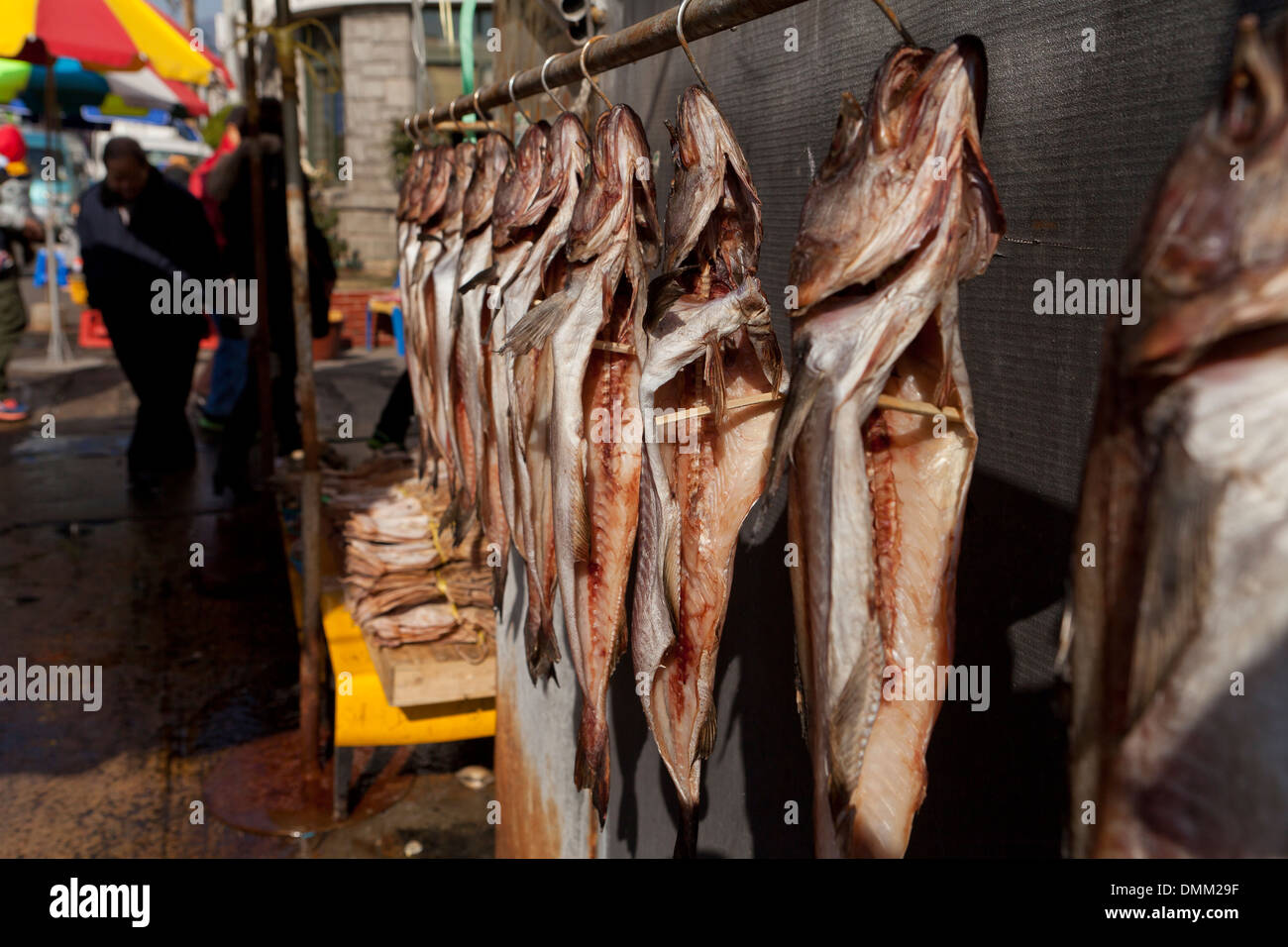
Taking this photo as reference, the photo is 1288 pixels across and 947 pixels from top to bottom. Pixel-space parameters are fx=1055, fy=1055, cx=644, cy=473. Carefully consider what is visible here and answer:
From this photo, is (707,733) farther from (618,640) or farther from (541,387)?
(541,387)

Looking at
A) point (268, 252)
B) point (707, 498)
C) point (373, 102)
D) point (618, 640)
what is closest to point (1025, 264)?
point (707, 498)

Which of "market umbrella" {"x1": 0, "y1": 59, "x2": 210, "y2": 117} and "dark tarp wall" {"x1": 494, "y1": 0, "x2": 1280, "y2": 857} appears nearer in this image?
"dark tarp wall" {"x1": 494, "y1": 0, "x2": 1280, "y2": 857}

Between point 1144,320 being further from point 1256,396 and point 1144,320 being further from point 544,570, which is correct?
point 544,570

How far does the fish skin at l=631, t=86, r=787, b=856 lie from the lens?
1625 mm

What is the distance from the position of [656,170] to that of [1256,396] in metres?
2.31

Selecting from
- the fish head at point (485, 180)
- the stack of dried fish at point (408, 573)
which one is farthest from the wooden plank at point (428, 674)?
the fish head at point (485, 180)

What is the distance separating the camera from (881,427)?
1.36 metres

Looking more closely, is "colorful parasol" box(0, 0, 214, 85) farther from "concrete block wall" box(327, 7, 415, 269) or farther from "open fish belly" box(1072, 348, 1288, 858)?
"concrete block wall" box(327, 7, 415, 269)

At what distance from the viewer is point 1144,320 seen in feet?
2.50

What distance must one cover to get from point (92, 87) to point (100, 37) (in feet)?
17.6

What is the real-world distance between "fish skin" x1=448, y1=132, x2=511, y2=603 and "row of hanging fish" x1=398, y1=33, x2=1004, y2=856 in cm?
13

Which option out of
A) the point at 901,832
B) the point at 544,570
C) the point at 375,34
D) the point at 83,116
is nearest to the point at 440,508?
the point at 544,570

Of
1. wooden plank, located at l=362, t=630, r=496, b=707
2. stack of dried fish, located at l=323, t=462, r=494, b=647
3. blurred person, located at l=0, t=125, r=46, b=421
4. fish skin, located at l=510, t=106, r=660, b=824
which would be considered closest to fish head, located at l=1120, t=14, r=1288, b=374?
fish skin, located at l=510, t=106, r=660, b=824
